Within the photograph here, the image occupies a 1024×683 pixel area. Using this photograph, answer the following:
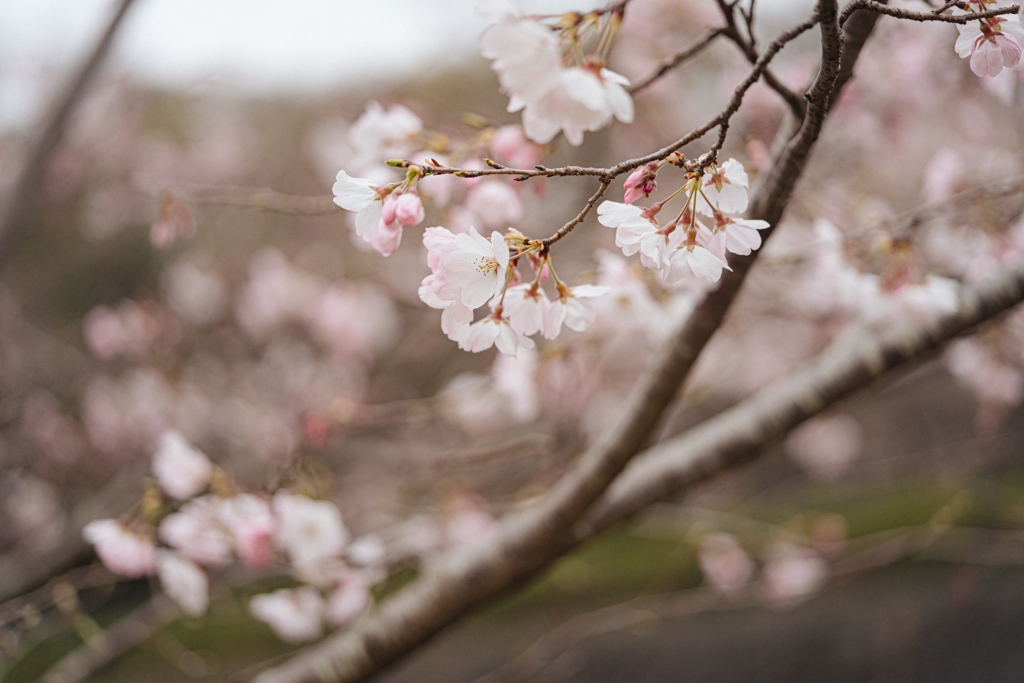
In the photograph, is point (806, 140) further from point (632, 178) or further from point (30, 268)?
point (30, 268)

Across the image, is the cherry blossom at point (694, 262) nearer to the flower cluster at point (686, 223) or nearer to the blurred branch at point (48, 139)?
the flower cluster at point (686, 223)

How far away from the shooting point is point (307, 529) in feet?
2.99

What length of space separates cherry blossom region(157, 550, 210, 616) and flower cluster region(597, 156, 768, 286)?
888mm

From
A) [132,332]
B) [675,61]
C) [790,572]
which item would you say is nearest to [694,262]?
[675,61]

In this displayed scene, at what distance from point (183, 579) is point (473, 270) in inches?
31.8

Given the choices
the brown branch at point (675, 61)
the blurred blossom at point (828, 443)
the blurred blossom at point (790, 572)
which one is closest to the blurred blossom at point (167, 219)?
the brown branch at point (675, 61)

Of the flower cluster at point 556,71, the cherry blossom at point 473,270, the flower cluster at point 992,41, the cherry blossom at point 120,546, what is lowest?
the cherry blossom at point 120,546

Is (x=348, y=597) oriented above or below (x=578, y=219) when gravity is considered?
below

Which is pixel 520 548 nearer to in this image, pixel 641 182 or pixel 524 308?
pixel 524 308

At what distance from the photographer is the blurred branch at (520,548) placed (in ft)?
2.16

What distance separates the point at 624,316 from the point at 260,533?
0.70 meters

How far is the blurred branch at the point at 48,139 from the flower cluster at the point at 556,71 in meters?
1.15

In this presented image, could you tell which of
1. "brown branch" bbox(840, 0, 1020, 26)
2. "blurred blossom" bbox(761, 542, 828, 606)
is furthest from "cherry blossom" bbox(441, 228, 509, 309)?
"blurred blossom" bbox(761, 542, 828, 606)

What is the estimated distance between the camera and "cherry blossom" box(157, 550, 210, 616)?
86 centimetres
